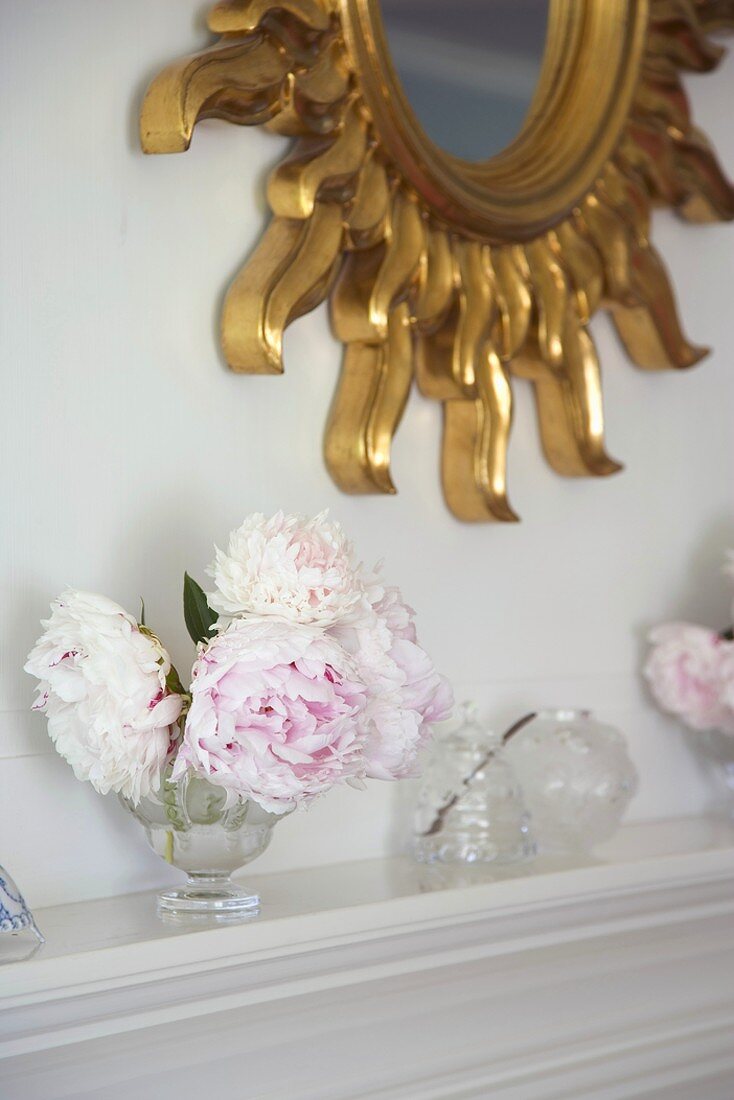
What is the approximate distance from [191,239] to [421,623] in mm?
449

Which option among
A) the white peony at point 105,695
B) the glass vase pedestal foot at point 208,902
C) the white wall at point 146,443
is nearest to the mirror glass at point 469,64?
the white wall at point 146,443

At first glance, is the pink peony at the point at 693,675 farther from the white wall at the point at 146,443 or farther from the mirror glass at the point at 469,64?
the mirror glass at the point at 469,64

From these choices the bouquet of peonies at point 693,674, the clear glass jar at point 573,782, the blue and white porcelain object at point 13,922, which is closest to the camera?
the blue and white porcelain object at point 13,922

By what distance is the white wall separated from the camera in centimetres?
104

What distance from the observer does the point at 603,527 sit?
1.56 metres

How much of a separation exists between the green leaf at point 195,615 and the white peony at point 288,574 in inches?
1.8

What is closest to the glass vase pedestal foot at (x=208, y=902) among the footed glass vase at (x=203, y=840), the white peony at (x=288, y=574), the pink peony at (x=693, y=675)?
the footed glass vase at (x=203, y=840)

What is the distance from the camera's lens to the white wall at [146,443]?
3.42ft

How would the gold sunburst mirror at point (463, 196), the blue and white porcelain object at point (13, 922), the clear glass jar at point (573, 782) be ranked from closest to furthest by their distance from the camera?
the blue and white porcelain object at point (13, 922)
the gold sunburst mirror at point (463, 196)
the clear glass jar at point (573, 782)

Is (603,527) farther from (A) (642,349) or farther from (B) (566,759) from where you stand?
(B) (566,759)

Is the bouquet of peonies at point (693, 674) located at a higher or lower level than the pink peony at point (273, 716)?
lower

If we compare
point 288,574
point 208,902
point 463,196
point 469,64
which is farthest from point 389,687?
point 469,64

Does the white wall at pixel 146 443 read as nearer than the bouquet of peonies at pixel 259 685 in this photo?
No

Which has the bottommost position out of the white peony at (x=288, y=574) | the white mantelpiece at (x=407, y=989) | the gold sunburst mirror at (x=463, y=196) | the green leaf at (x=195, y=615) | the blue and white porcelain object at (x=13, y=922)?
the white mantelpiece at (x=407, y=989)
